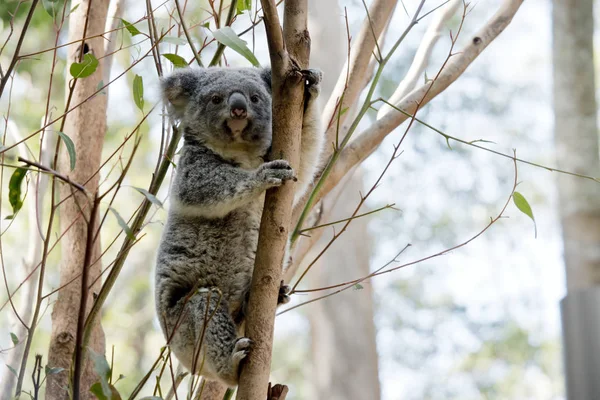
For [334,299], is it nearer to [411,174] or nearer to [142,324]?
[411,174]

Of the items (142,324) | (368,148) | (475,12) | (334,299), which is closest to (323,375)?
(334,299)

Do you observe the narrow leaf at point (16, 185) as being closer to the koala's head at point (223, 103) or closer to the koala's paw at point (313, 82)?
the koala's paw at point (313, 82)

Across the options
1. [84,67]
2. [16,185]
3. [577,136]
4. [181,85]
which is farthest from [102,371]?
[577,136]

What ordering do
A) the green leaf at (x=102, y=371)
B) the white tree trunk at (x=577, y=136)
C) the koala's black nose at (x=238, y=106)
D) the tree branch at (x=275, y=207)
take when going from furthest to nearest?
the white tree trunk at (x=577, y=136)
the koala's black nose at (x=238, y=106)
the tree branch at (x=275, y=207)
the green leaf at (x=102, y=371)

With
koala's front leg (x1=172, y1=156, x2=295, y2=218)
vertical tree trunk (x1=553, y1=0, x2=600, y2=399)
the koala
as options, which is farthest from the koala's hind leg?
vertical tree trunk (x1=553, y1=0, x2=600, y2=399)

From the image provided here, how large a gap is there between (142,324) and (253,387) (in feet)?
37.6

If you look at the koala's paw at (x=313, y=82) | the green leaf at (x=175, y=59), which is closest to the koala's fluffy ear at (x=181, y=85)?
the green leaf at (x=175, y=59)

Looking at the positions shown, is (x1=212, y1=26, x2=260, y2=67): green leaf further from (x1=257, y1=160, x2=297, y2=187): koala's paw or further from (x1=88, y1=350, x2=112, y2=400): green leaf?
(x1=88, y1=350, x2=112, y2=400): green leaf

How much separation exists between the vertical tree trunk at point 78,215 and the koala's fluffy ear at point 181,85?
312 millimetres

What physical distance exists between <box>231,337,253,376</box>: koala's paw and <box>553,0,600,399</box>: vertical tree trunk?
0.88 metres

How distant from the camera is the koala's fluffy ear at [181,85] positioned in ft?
10.1

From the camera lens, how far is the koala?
2.73 meters

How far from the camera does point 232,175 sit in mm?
2762

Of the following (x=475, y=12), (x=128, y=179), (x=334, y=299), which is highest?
(x=475, y=12)
